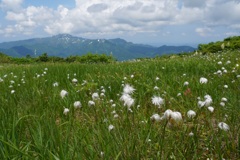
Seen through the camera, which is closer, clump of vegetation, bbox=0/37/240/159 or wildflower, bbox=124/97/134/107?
clump of vegetation, bbox=0/37/240/159

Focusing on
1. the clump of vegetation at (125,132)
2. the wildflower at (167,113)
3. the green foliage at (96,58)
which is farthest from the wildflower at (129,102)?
the green foliage at (96,58)

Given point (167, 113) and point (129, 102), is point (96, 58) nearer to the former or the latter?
point (129, 102)

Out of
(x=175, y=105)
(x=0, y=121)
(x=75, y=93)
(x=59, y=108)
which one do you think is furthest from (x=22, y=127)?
(x=175, y=105)

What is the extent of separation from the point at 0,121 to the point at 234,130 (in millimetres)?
2925

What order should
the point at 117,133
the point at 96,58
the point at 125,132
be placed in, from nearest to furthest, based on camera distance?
the point at 125,132 → the point at 117,133 → the point at 96,58

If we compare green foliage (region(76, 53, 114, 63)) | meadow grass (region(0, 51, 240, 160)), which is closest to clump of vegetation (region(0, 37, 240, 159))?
meadow grass (region(0, 51, 240, 160))

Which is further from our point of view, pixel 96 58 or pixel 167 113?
pixel 96 58

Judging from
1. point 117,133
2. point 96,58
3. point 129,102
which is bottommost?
point 96,58

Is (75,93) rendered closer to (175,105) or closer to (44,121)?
(175,105)

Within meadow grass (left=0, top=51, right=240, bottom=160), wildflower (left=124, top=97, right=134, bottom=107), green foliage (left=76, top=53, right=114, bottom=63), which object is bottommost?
green foliage (left=76, top=53, right=114, bottom=63)

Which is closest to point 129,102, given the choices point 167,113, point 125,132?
point 125,132

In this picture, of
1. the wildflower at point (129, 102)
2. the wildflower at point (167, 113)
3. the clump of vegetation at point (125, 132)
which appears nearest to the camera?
the wildflower at point (167, 113)

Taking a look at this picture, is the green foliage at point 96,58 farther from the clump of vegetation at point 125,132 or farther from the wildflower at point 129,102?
the wildflower at point 129,102

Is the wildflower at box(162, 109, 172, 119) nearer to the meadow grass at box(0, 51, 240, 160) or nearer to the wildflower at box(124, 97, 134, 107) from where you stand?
the meadow grass at box(0, 51, 240, 160)
